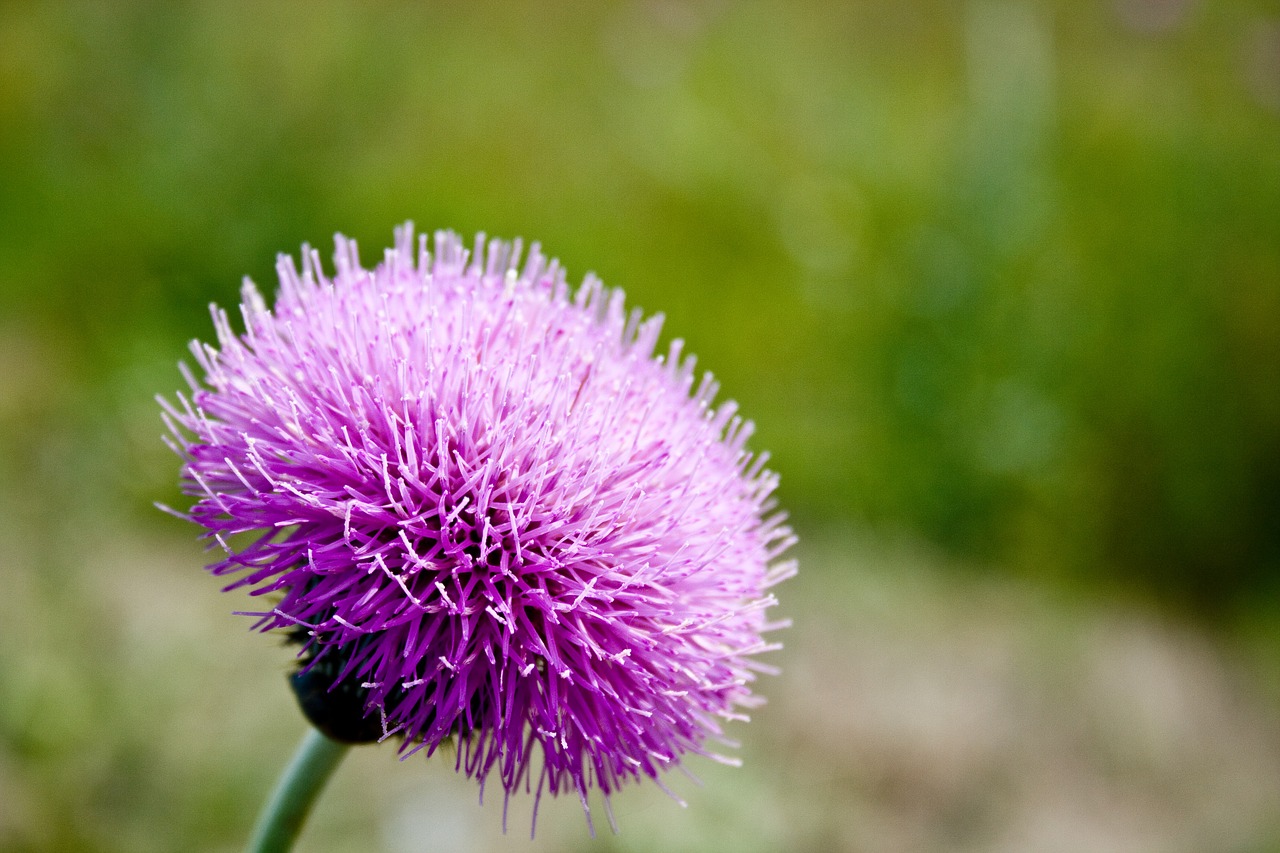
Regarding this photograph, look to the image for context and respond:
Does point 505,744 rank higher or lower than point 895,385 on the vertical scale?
lower

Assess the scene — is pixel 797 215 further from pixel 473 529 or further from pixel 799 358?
pixel 473 529

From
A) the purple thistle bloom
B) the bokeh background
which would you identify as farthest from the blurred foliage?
the purple thistle bloom

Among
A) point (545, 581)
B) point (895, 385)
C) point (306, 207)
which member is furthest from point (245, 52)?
point (545, 581)

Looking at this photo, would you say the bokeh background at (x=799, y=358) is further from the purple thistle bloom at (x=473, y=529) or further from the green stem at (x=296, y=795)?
the purple thistle bloom at (x=473, y=529)

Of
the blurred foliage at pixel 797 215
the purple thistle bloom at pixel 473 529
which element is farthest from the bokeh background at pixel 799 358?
the purple thistle bloom at pixel 473 529

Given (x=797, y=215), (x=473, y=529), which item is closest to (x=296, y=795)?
(x=473, y=529)

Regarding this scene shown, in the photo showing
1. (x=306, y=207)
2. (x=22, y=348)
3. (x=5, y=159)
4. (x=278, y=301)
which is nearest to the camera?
(x=278, y=301)

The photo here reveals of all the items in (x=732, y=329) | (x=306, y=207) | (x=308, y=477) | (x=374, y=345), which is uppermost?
(x=732, y=329)

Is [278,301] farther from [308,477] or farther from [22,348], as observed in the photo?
[22,348]
